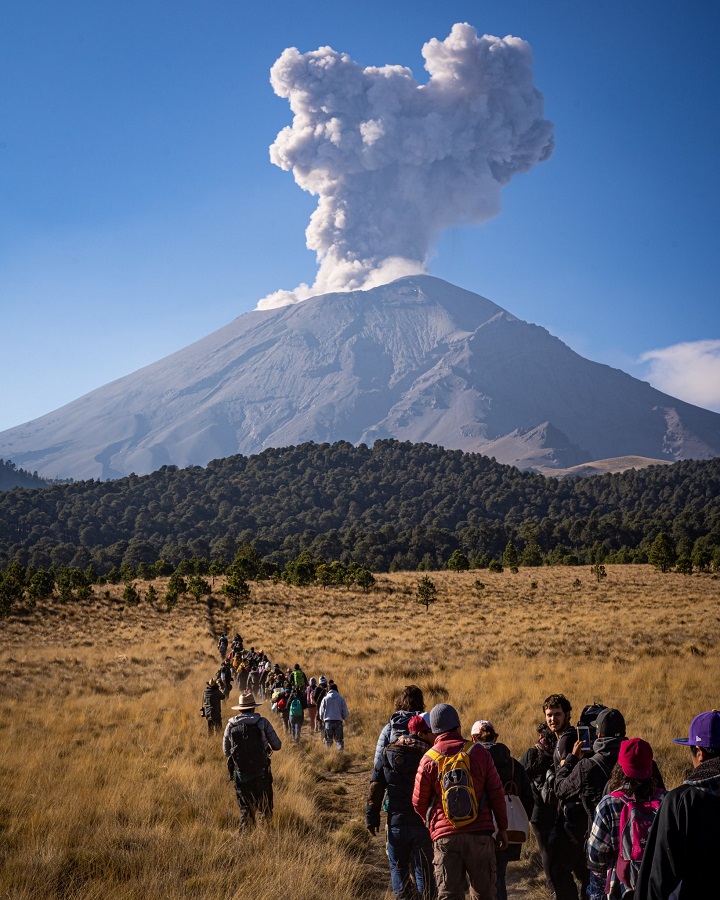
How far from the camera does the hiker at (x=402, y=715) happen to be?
5.16 m

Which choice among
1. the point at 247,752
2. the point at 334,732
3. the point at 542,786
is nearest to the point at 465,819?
the point at 542,786

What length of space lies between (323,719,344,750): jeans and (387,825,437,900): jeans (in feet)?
20.9

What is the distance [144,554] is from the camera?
81688 millimetres

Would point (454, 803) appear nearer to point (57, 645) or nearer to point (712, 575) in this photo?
point (57, 645)

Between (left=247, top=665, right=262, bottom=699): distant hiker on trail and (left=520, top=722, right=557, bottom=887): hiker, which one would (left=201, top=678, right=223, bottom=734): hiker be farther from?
(left=520, top=722, right=557, bottom=887): hiker

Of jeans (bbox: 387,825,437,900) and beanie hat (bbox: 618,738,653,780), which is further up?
beanie hat (bbox: 618,738,653,780)

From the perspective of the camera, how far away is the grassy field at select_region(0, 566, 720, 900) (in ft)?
17.6

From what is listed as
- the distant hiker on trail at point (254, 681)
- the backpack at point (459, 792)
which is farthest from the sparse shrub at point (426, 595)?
the backpack at point (459, 792)

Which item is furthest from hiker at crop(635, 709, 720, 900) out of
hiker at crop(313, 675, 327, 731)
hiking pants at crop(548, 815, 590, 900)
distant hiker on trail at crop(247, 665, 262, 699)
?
distant hiker on trail at crop(247, 665, 262, 699)

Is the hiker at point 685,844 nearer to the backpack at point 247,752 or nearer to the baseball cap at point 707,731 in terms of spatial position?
the baseball cap at point 707,731

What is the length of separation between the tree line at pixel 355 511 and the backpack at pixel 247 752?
5795cm

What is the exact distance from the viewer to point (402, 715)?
17.1ft

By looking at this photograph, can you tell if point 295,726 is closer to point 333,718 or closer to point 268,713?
point 333,718

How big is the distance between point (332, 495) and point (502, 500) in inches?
1553
